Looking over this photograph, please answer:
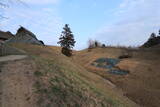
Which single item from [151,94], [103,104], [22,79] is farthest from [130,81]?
[22,79]

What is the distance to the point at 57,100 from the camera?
6.92 meters

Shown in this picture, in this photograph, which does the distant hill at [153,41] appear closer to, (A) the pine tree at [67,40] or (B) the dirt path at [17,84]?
(A) the pine tree at [67,40]

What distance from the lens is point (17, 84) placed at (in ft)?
24.6

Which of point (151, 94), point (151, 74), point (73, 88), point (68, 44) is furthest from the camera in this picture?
point (68, 44)

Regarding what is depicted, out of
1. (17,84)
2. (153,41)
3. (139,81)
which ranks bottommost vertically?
(139,81)

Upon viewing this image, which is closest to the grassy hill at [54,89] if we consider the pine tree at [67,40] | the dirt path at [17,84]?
the dirt path at [17,84]

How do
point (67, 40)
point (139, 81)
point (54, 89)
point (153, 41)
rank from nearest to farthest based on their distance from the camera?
point (54, 89) → point (139, 81) → point (67, 40) → point (153, 41)

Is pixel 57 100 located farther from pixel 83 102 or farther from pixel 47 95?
pixel 83 102

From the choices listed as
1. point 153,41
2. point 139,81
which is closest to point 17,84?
point 139,81

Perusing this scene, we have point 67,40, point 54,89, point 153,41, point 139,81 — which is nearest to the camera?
point 54,89

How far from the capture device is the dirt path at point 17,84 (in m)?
6.52

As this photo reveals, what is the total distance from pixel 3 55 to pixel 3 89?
17.2 feet

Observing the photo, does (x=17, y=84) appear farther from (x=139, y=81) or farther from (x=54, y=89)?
(x=139, y=81)

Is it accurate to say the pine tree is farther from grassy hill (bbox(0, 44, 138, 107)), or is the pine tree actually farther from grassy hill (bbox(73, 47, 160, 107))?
grassy hill (bbox(0, 44, 138, 107))
